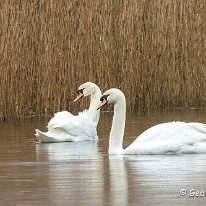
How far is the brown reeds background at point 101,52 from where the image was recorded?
17.8 meters

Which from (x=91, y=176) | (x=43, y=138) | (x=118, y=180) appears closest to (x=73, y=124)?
(x=43, y=138)

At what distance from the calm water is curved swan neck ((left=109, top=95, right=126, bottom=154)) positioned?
0.15 m

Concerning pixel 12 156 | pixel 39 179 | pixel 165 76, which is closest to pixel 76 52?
pixel 165 76

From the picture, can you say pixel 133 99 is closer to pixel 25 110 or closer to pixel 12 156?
pixel 25 110

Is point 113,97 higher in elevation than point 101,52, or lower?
lower

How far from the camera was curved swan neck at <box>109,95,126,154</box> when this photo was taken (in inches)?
496

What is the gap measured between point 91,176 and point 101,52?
8.88 m

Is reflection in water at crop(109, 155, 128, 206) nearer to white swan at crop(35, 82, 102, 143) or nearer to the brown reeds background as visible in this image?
white swan at crop(35, 82, 102, 143)

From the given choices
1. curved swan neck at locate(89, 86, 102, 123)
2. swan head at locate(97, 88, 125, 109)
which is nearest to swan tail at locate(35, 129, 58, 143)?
curved swan neck at locate(89, 86, 102, 123)

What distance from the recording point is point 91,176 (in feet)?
34.8

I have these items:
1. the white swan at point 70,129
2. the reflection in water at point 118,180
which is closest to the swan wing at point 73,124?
the white swan at point 70,129

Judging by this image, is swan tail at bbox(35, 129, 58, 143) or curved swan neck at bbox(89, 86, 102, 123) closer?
swan tail at bbox(35, 129, 58, 143)

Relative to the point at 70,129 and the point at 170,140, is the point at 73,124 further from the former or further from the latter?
the point at 170,140

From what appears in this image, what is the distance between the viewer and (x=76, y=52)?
19.0 metres
